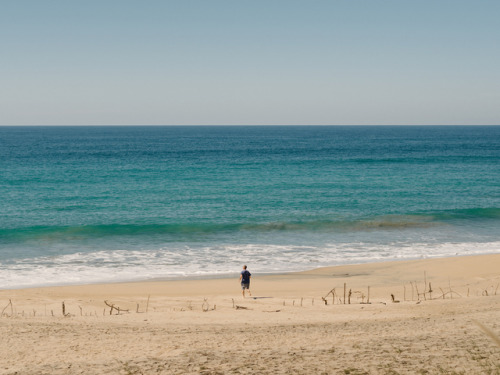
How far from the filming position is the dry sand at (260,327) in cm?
1065

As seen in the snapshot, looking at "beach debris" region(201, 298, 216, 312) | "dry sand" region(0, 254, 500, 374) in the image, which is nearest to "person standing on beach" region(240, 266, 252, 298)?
"dry sand" region(0, 254, 500, 374)

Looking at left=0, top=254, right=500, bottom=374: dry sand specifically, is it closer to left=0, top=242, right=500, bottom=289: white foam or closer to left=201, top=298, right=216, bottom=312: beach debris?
left=201, top=298, right=216, bottom=312: beach debris

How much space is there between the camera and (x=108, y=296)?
19.2 m

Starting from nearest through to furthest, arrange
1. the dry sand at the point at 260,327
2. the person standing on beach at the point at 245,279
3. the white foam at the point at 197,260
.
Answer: the dry sand at the point at 260,327, the person standing on beach at the point at 245,279, the white foam at the point at 197,260

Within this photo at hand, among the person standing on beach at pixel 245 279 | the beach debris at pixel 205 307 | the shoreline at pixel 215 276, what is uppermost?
the person standing on beach at pixel 245 279

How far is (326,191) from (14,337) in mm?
36196

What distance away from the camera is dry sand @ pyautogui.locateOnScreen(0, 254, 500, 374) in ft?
34.9

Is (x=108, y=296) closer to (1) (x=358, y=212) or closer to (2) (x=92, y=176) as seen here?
(1) (x=358, y=212)

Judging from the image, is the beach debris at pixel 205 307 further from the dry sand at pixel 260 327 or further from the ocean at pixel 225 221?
the ocean at pixel 225 221

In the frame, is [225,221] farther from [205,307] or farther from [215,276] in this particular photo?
[205,307]

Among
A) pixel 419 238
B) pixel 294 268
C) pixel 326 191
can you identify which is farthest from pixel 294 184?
pixel 294 268

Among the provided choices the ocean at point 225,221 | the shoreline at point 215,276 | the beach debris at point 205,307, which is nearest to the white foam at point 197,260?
the ocean at point 225,221

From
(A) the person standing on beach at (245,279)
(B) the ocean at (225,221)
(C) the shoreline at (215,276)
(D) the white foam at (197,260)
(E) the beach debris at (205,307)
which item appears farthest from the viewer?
(B) the ocean at (225,221)

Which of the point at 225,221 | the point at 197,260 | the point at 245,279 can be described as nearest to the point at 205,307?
the point at 245,279
